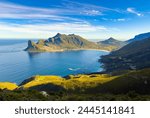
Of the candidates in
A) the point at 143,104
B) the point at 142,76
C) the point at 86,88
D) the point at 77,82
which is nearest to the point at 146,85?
the point at 142,76

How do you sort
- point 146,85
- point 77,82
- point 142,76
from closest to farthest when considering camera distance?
point 146,85 < point 142,76 < point 77,82

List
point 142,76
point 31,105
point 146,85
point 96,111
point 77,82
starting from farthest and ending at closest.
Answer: point 77,82
point 142,76
point 146,85
point 31,105
point 96,111

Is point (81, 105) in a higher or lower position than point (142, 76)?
higher

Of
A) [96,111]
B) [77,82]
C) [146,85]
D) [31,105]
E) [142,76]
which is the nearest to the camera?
[96,111]

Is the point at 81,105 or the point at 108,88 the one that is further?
the point at 108,88

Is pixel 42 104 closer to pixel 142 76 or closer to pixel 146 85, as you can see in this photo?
pixel 146 85

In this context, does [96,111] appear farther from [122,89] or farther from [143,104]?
[122,89]

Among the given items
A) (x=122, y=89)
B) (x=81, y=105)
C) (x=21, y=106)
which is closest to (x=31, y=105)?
(x=21, y=106)

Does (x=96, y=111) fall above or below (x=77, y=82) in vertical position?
above

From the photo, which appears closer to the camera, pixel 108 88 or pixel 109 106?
pixel 109 106
